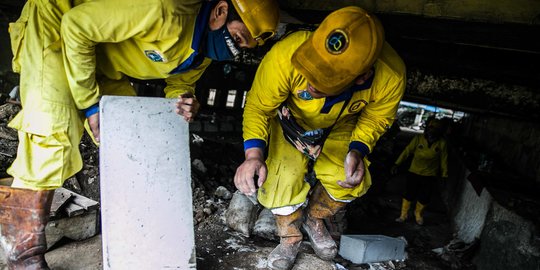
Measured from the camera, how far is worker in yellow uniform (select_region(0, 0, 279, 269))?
2016 mm

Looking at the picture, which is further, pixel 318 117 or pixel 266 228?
pixel 266 228

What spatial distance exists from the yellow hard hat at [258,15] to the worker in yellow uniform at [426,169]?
446 cm

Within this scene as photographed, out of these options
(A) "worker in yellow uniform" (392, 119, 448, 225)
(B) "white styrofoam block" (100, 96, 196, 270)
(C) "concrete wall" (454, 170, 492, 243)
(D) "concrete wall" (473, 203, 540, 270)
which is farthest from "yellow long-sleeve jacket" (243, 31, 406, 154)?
(A) "worker in yellow uniform" (392, 119, 448, 225)

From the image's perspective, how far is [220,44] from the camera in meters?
2.36

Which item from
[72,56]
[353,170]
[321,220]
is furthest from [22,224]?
[321,220]

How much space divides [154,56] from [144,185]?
2.46 feet

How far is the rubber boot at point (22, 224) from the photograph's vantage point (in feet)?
7.16

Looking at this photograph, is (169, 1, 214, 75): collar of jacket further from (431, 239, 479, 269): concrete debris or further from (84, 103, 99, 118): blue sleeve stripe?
(431, 239, 479, 269): concrete debris

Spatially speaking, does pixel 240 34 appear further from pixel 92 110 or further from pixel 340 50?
pixel 92 110

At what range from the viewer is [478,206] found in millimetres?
4664

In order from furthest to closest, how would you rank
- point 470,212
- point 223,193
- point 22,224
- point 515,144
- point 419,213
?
point 515,144 → point 419,213 → point 470,212 → point 223,193 → point 22,224

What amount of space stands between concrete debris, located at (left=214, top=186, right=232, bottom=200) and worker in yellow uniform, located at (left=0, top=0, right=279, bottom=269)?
6.22ft

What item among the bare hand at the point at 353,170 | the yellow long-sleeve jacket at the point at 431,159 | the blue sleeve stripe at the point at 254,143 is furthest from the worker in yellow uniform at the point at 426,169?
the blue sleeve stripe at the point at 254,143

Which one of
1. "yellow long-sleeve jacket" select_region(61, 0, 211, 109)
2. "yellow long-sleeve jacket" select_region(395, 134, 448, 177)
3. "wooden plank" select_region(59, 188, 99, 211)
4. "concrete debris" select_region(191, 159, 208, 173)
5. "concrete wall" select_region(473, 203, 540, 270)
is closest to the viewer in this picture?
"yellow long-sleeve jacket" select_region(61, 0, 211, 109)
